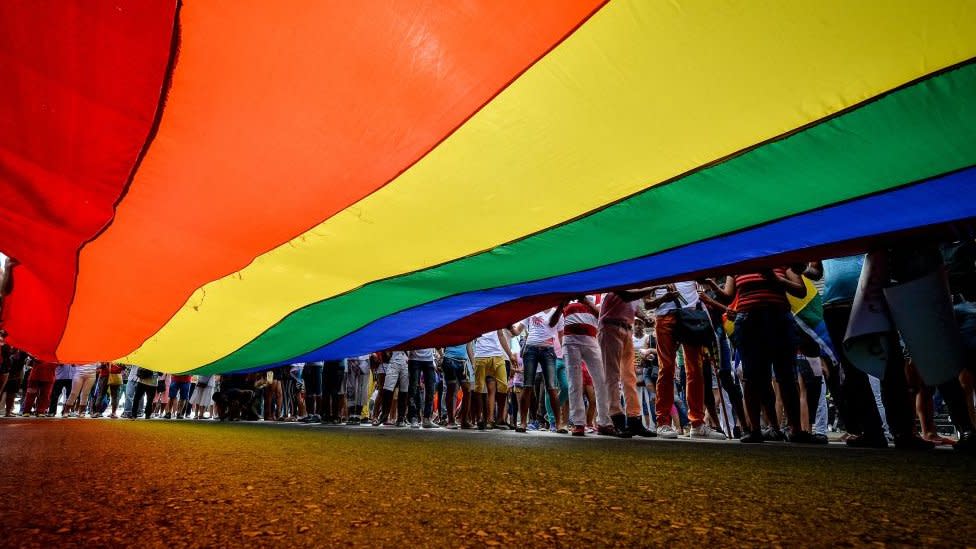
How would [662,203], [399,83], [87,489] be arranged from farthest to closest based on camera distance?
[662,203], [399,83], [87,489]

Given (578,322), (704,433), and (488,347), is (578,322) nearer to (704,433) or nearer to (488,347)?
(704,433)

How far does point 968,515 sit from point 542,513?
96cm


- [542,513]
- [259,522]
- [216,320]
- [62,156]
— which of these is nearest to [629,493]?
[542,513]

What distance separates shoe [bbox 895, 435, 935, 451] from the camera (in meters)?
2.71

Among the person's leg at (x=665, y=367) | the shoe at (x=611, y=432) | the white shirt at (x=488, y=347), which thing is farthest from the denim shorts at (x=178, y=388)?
the person's leg at (x=665, y=367)

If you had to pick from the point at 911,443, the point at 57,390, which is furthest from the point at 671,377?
the point at 57,390

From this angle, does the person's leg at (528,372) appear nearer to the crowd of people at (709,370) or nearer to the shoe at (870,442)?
the crowd of people at (709,370)

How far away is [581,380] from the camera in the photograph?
170 inches

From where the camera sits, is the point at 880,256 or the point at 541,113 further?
the point at 880,256

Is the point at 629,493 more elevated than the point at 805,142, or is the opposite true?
the point at 805,142

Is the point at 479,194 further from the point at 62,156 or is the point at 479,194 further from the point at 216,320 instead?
the point at 216,320

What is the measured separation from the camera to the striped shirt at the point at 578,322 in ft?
14.6

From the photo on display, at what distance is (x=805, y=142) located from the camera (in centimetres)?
178

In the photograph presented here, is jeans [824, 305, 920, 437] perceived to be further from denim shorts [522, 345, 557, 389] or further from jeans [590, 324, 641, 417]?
denim shorts [522, 345, 557, 389]
